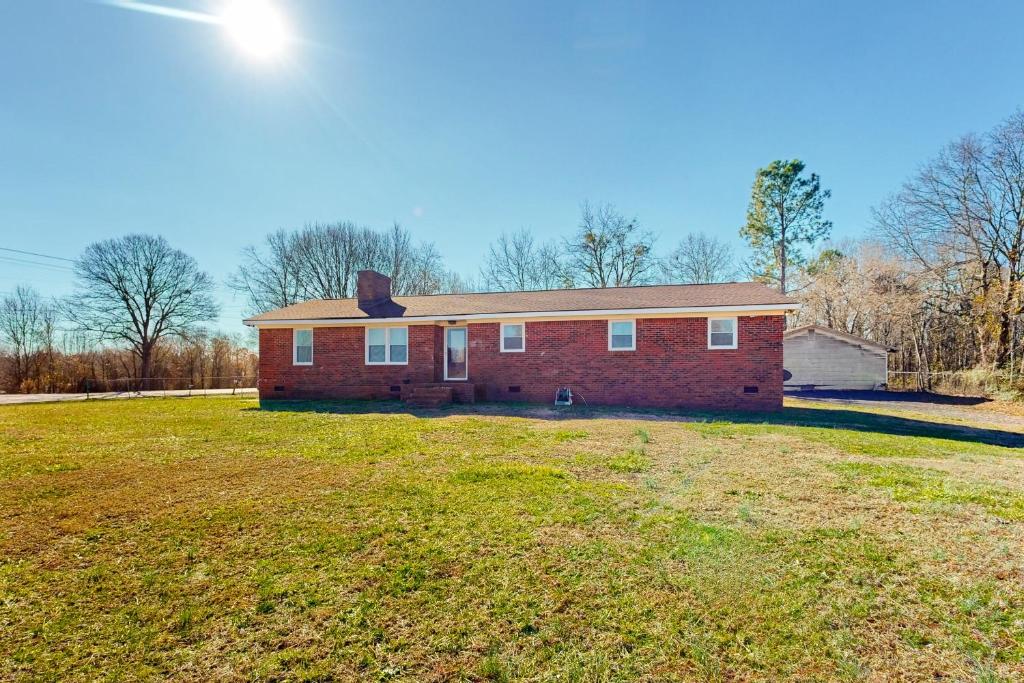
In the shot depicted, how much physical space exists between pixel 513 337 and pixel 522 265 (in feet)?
61.2

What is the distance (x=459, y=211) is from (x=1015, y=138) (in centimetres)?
2628

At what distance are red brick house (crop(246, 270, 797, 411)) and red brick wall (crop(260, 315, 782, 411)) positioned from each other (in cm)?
3

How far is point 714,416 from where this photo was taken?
11.2 meters

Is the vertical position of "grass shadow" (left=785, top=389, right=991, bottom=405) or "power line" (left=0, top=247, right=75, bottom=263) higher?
"power line" (left=0, top=247, right=75, bottom=263)

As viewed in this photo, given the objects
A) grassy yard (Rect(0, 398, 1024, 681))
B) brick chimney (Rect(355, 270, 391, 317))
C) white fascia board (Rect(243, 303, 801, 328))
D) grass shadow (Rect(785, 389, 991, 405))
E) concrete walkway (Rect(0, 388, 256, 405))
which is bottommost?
grass shadow (Rect(785, 389, 991, 405))

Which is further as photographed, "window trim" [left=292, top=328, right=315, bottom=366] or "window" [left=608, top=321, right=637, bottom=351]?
"window trim" [left=292, top=328, right=315, bottom=366]

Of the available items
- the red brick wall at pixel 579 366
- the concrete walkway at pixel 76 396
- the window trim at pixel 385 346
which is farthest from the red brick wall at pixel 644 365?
the concrete walkway at pixel 76 396

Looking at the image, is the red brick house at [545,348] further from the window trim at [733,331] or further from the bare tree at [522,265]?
the bare tree at [522,265]

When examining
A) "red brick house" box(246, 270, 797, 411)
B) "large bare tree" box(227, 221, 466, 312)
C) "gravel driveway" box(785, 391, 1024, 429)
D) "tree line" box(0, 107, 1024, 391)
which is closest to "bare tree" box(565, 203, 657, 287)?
"tree line" box(0, 107, 1024, 391)

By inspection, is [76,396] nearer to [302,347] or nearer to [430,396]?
[302,347]

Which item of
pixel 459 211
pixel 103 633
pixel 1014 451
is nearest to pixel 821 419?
pixel 1014 451

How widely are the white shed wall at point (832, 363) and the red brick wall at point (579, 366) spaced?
12312 millimetres

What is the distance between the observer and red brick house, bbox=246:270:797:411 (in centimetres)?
1273

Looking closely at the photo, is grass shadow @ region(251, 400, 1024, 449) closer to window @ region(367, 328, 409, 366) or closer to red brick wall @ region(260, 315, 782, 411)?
red brick wall @ region(260, 315, 782, 411)
